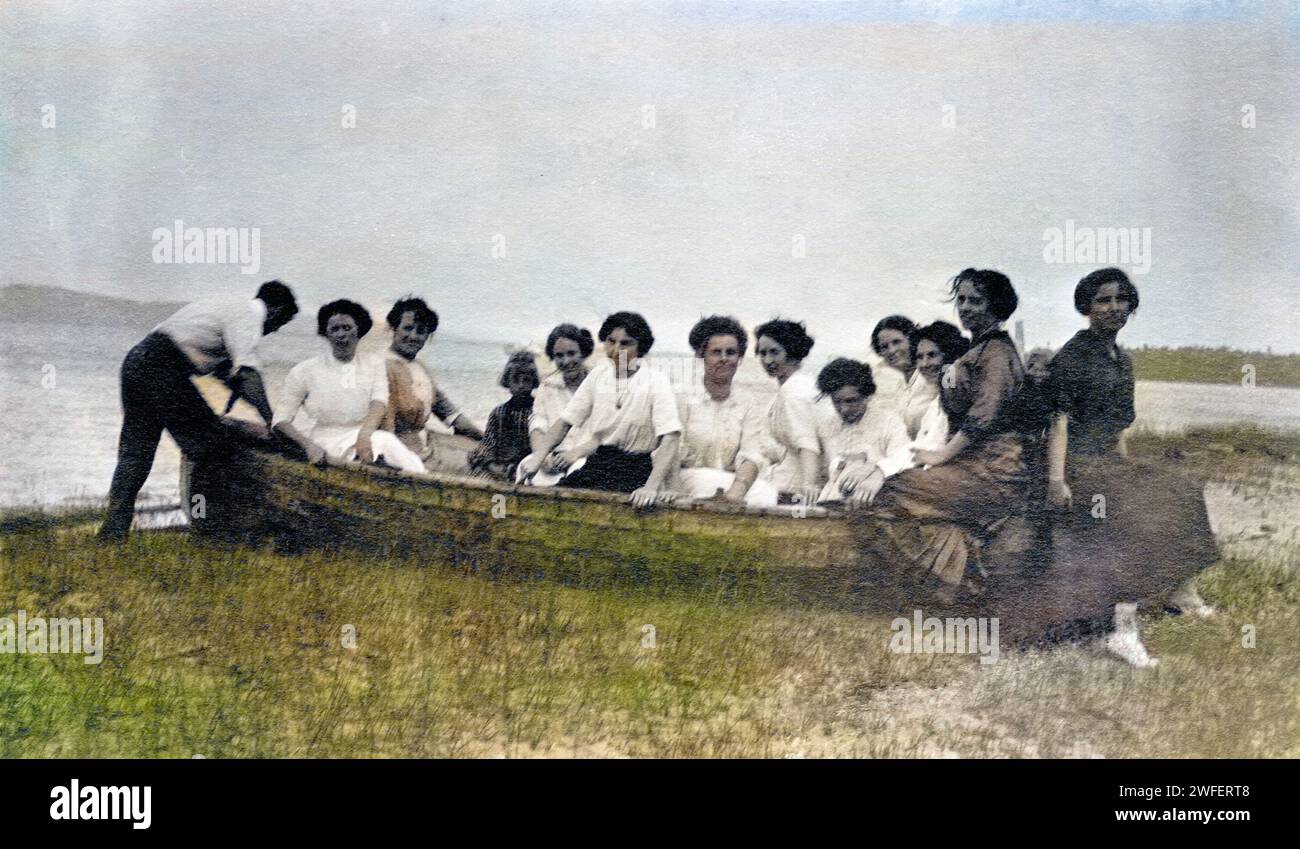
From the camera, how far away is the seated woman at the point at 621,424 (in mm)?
7230

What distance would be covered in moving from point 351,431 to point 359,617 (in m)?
1.09

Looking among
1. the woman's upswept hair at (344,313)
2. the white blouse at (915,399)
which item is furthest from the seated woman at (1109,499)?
the woman's upswept hair at (344,313)

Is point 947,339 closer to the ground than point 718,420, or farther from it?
farther from it

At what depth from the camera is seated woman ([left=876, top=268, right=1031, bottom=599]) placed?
7.12 metres

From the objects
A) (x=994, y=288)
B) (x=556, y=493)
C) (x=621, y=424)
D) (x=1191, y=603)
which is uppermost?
(x=994, y=288)

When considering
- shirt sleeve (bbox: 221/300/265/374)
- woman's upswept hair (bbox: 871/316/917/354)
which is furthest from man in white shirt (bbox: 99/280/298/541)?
woman's upswept hair (bbox: 871/316/917/354)

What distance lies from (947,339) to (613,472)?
2.10 meters

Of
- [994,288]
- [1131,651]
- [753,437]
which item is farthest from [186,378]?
[1131,651]

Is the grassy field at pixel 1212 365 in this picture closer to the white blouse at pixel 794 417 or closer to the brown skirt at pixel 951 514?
the brown skirt at pixel 951 514

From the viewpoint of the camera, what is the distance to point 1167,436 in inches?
289

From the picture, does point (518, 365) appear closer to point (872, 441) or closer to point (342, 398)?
point (342, 398)

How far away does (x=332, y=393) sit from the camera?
733 centimetres

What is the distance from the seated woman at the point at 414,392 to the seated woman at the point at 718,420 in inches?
49.3
